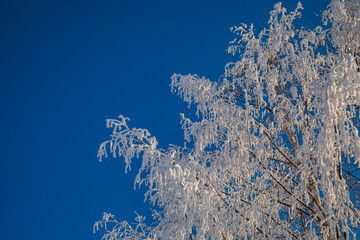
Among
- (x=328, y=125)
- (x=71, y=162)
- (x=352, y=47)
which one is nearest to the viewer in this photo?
(x=328, y=125)

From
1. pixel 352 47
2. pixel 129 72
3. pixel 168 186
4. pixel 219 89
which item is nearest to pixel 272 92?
pixel 219 89

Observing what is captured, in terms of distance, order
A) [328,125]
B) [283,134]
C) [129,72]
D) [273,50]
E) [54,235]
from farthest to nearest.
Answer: [129,72], [54,235], [283,134], [273,50], [328,125]

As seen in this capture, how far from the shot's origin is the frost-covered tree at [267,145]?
63.0 inches

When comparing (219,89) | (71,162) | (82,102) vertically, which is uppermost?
(82,102)

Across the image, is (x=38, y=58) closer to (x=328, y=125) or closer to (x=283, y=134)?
(x=283, y=134)

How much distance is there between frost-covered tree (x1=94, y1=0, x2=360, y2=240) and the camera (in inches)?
63.0

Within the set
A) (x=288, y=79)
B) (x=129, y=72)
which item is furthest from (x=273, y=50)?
(x=129, y=72)

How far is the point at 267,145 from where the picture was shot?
260 centimetres

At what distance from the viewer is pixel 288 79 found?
2.41 m

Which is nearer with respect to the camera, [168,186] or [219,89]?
[168,186]

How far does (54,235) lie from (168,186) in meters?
3.13

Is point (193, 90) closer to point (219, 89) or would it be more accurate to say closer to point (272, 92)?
point (219, 89)

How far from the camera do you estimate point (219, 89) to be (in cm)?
252

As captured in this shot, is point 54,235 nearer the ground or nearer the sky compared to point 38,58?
nearer the ground
